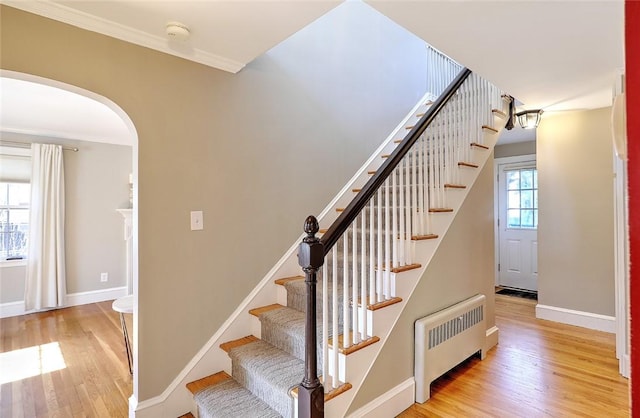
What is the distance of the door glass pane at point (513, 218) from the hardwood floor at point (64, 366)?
217 inches

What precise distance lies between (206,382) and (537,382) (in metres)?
2.40

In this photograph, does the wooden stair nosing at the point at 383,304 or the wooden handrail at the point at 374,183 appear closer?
the wooden handrail at the point at 374,183

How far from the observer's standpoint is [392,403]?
2039mm

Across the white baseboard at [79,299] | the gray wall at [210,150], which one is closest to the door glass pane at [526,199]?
the gray wall at [210,150]

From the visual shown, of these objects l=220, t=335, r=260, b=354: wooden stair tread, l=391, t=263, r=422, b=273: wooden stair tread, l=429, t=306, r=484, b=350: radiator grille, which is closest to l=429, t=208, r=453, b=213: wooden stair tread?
l=391, t=263, r=422, b=273: wooden stair tread

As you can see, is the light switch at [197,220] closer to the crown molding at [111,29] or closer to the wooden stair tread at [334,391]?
the crown molding at [111,29]

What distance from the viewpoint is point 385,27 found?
3561 mm

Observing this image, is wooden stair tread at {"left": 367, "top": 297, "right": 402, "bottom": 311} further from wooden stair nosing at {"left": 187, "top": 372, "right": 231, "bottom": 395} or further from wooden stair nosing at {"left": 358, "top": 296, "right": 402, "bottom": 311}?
wooden stair nosing at {"left": 187, "top": 372, "right": 231, "bottom": 395}

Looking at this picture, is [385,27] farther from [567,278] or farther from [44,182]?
[44,182]

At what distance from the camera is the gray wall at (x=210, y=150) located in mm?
1788

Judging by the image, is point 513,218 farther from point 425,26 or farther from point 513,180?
point 425,26

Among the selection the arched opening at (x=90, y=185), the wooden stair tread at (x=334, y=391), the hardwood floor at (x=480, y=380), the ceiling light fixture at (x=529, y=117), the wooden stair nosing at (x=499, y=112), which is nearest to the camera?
the wooden stair tread at (x=334, y=391)

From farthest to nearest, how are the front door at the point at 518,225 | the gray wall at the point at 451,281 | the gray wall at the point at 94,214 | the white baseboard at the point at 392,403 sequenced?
the front door at the point at 518,225 → the gray wall at the point at 94,214 → the gray wall at the point at 451,281 → the white baseboard at the point at 392,403

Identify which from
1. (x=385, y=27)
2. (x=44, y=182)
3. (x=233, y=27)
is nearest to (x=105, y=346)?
(x=44, y=182)
